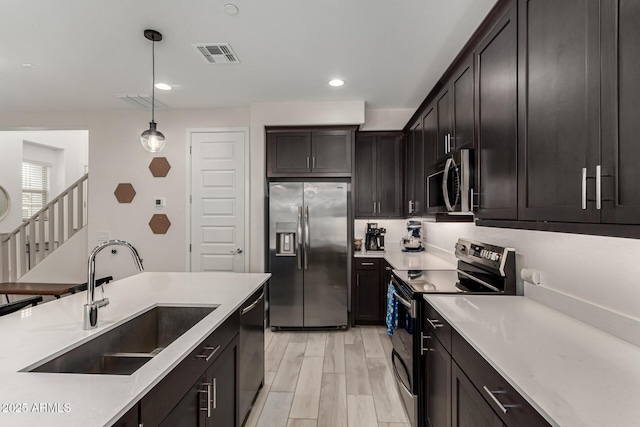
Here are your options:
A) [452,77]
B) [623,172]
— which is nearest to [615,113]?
[623,172]

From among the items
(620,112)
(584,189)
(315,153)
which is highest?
(315,153)

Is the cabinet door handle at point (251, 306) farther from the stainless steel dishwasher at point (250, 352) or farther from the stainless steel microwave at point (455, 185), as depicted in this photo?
the stainless steel microwave at point (455, 185)

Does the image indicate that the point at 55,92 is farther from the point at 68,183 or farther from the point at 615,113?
the point at 615,113

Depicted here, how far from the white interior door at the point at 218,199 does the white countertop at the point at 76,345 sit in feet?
6.23

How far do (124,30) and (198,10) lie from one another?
0.66m

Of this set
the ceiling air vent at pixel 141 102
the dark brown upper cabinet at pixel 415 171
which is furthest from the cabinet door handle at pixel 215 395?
the ceiling air vent at pixel 141 102

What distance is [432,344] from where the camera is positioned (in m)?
1.90

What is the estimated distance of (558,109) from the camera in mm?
1232

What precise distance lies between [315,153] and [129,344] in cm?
287

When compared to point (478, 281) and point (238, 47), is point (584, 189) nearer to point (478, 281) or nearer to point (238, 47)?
point (478, 281)

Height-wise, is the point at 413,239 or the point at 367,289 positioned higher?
the point at 413,239

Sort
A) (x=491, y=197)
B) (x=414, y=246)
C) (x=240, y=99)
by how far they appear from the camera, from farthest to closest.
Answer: (x=414, y=246) < (x=240, y=99) < (x=491, y=197)

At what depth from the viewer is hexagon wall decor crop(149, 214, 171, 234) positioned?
424 cm

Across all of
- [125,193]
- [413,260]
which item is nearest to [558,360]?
[413,260]
